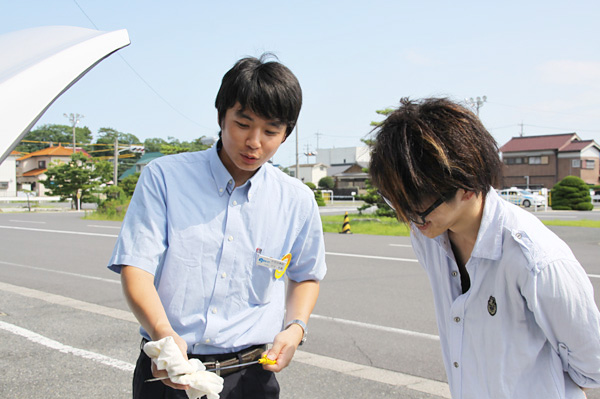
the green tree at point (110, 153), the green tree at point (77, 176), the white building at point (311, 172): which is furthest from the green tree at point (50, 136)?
the green tree at point (77, 176)

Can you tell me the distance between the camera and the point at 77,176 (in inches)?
1452

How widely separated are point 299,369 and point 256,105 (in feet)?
10.1

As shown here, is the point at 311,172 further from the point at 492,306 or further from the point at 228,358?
the point at 492,306

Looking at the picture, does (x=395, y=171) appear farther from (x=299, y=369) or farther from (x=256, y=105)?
(x=299, y=369)

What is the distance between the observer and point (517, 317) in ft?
5.21

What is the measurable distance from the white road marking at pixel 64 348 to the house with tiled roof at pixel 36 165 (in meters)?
67.0

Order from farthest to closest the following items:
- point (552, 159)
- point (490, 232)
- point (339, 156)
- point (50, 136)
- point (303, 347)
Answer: point (50, 136), point (339, 156), point (552, 159), point (303, 347), point (490, 232)

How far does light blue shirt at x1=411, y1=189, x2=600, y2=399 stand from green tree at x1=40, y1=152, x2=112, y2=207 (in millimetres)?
37604

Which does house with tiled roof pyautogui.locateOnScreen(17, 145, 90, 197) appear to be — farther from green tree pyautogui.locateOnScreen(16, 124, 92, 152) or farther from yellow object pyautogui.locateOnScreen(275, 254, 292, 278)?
yellow object pyautogui.locateOnScreen(275, 254, 292, 278)

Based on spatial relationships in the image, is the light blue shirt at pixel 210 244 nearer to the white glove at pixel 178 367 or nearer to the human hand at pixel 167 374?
the human hand at pixel 167 374

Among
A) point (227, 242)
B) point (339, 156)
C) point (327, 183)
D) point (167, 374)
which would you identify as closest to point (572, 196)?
point (227, 242)

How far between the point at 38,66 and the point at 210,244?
0.78 m

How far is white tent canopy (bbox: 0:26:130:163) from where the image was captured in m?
1.30

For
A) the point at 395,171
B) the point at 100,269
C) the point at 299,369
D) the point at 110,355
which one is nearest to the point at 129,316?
the point at 110,355
